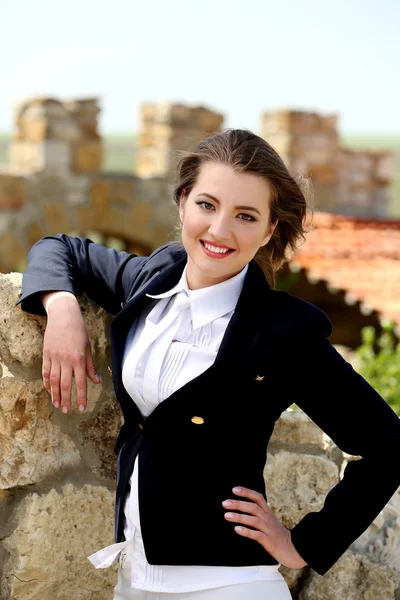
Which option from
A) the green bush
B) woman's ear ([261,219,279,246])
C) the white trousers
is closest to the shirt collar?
woman's ear ([261,219,279,246])

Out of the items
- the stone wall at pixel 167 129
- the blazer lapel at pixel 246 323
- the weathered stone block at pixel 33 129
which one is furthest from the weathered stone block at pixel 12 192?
the blazer lapel at pixel 246 323

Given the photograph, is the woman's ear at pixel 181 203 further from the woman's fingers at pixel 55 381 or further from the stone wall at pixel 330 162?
the stone wall at pixel 330 162

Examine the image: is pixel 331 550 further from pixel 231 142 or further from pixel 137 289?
pixel 231 142

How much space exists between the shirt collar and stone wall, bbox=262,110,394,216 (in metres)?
9.54

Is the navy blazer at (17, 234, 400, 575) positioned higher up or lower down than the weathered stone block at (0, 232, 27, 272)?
higher up

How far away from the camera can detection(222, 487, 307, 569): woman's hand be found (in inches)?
71.4

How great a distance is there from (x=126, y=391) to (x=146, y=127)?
9312 mm

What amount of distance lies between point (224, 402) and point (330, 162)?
35.1 ft

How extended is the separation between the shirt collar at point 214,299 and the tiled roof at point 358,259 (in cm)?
404

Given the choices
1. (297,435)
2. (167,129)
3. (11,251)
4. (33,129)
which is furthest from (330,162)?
(297,435)

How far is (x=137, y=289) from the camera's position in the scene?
207 cm

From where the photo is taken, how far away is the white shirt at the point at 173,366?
183 centimetres

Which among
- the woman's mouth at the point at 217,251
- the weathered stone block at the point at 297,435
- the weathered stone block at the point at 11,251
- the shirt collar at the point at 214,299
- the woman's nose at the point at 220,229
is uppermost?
the woman's nose at the point at 220,229

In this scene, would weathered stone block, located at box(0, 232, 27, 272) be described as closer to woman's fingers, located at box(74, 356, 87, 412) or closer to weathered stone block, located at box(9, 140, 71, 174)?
weathered stone block, located at box(9, 140, 71, 174)
